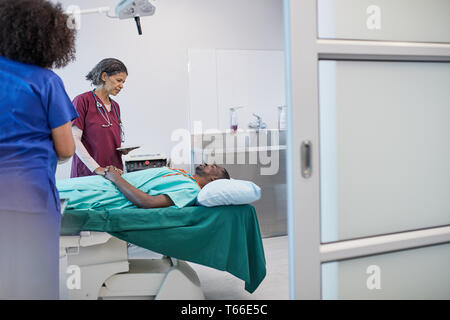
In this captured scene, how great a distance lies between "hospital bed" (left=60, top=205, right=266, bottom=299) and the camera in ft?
5.76

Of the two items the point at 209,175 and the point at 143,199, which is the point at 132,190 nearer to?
the point at 143,199

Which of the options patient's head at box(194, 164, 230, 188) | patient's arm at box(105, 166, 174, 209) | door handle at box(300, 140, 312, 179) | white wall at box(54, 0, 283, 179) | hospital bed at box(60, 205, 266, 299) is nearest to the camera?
door handle at box(300, 140, 312, 179)

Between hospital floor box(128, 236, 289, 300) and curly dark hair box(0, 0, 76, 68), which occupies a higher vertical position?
curly dark hair box(0, 0, 76, 68)

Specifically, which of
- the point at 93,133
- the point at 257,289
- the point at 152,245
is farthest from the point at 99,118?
the point at 257,289

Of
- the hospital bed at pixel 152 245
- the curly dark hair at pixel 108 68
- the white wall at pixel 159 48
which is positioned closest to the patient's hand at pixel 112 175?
the hospital bed at pixel 152 245

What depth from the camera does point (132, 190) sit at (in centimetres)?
198

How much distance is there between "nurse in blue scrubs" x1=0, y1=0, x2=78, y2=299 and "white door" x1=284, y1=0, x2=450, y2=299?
0.78 meters

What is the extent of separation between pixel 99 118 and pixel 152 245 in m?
1.12

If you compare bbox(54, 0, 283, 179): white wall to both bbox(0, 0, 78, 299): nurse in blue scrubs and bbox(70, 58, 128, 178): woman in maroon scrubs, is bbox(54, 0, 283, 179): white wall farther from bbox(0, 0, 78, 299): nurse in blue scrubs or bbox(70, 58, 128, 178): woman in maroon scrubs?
bbox(0, 0, 78, 299): nurse in blue scrubs

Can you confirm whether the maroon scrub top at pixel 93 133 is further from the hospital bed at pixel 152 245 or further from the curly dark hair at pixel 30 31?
the curly dark hair at pixel 30 31

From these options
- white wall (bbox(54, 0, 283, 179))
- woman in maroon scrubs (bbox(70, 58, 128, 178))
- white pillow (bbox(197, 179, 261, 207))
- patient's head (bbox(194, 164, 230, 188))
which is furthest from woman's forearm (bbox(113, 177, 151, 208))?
white wall (bbox(54, 0, 283, 179))

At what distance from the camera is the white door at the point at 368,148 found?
1198 mm

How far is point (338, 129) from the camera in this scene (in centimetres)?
125

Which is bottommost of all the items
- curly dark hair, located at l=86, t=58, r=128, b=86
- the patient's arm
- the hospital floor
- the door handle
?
the hospital floor
